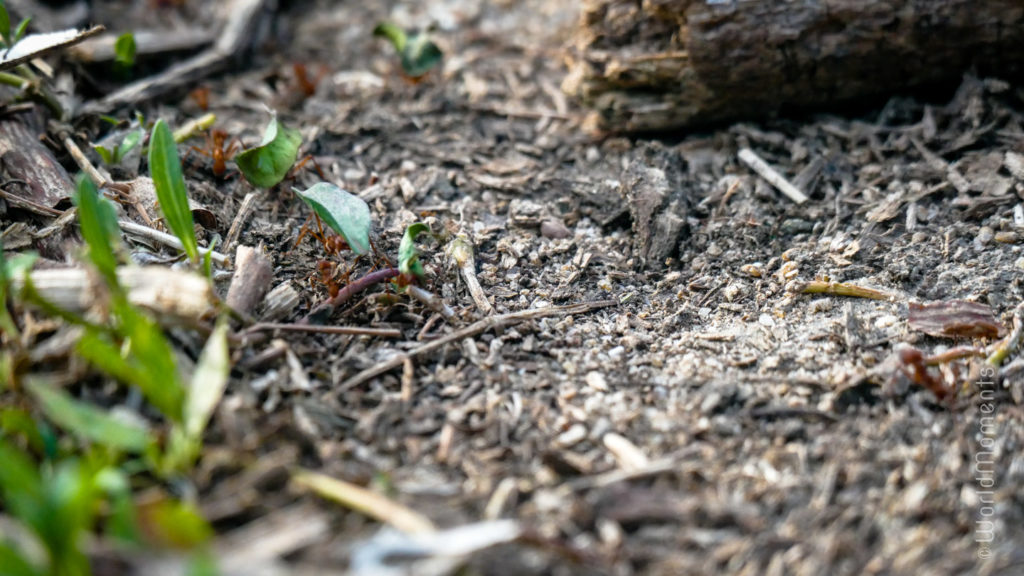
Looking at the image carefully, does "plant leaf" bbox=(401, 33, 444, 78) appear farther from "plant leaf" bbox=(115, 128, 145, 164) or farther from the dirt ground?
"plant leaf" bbox=(115, 128, 145, 164)

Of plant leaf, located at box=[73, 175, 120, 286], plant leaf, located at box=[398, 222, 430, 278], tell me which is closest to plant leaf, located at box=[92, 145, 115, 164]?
plant leaf, located at box=[73, 175, 120, 286]

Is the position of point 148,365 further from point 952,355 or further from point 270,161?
point 952,355

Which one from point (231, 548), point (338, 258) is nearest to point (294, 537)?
point (231, 548)

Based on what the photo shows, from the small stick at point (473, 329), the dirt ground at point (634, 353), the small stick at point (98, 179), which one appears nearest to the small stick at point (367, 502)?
the dirt ground at point (634, 353)

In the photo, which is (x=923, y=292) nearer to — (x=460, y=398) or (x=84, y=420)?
(x=460, y=398)

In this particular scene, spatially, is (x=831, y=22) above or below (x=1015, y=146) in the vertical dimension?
above

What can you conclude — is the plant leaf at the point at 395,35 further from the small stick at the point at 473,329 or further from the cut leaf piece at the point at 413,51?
the small stick at the point at 473,329
